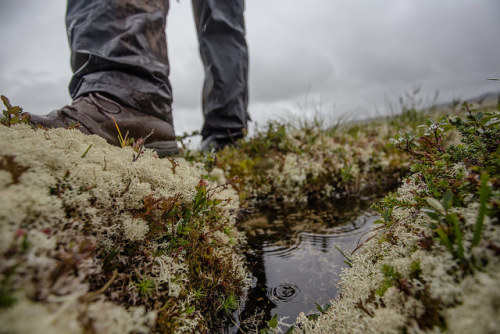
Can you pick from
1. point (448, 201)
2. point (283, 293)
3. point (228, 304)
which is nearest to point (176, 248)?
point (228, 304)

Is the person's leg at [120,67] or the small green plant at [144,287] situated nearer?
the small green plant at [144,287]

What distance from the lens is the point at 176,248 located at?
1.39 metres

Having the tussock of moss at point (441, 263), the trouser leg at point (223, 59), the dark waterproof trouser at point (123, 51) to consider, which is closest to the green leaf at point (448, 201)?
the tussock of moss at point (441, 263)

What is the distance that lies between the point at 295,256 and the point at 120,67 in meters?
2.68

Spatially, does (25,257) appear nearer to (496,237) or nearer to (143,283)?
(143,283)

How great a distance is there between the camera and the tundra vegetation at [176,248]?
74cm

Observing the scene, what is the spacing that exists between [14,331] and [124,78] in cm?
279

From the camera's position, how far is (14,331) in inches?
21.9

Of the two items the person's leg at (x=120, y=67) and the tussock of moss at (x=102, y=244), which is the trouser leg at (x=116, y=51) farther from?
the tussock of moss at (x=102, y=244)

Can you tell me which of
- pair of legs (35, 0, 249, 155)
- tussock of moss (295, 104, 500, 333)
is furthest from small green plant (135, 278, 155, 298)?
pair of legs (35, 0, 249, 155)

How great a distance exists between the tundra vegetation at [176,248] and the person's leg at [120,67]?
3.46ft

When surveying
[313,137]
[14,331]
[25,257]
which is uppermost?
[313,137]

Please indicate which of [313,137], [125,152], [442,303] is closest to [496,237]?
[442,303]

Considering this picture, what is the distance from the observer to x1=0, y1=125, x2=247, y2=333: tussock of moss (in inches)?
28.2
